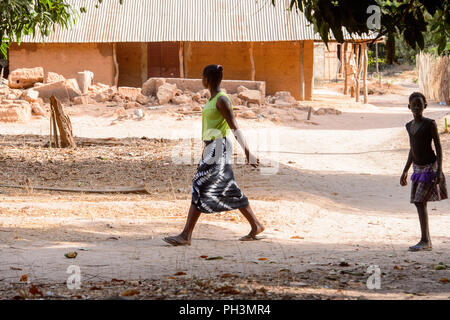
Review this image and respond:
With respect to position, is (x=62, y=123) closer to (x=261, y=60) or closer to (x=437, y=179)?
(x=437, y=179)

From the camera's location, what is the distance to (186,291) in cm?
386

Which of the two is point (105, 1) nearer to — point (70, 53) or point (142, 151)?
point (70, 53)

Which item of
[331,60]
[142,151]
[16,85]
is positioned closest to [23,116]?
[16,85]

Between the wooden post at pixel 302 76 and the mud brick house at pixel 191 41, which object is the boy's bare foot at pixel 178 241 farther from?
the wooden post at pixel 302 76

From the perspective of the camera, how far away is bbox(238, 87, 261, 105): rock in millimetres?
18984

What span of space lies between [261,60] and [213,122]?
17962 millimetres

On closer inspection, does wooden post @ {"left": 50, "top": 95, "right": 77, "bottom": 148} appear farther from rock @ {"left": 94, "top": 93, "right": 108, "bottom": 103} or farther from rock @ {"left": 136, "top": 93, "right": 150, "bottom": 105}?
rock @ {"left": 94, "top": 93, "right": 108, "bottom": 103}

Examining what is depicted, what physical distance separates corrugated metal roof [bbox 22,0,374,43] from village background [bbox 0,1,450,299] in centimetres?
7

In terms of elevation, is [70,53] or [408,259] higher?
[70,53]

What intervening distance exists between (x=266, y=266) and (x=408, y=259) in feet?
3.99

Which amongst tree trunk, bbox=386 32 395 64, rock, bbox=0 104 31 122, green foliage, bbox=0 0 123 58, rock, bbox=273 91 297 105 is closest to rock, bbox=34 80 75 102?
rock, bbox=0 104 31 122

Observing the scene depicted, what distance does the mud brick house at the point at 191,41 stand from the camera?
21.8 metres

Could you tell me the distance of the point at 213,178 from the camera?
5.29m

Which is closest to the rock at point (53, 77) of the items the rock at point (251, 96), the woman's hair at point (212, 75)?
the rock at point (251, 96)
